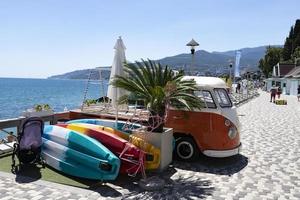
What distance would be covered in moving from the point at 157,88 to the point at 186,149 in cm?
217

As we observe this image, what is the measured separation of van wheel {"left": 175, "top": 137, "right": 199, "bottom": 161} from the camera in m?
9.48

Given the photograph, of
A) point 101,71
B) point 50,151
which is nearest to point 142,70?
point 50,151

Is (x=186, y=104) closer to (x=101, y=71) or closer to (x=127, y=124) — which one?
(x=127, y=124)

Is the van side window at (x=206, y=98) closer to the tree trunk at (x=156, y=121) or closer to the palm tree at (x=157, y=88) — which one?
the palm tree at (x=157, y=88)

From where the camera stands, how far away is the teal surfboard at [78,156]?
23.9 feet

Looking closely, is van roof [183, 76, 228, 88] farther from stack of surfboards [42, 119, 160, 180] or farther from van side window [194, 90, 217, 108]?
stack of surfboards [42, 119, 160, 180]

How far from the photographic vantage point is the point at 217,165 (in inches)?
368

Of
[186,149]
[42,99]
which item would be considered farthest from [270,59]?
[186,149]

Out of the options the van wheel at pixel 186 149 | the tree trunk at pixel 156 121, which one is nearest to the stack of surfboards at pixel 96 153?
the tree trunk at pixel 156 121

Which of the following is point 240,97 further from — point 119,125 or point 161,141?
point 161,141

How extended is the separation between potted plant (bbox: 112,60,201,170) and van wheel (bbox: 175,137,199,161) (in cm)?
79

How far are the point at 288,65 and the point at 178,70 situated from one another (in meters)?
75.0

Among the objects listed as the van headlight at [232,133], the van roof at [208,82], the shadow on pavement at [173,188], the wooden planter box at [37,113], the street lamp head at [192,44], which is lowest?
the shadow on pavement at [173,188]

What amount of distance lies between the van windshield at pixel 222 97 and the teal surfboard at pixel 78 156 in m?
3.51
